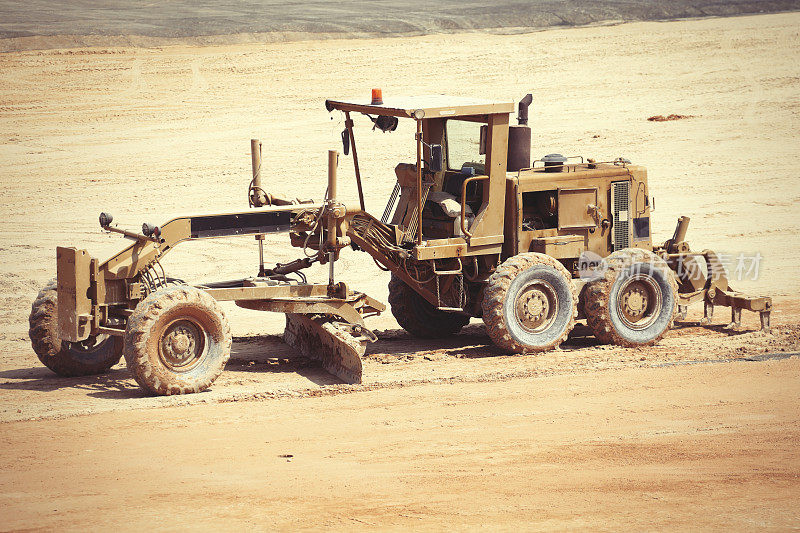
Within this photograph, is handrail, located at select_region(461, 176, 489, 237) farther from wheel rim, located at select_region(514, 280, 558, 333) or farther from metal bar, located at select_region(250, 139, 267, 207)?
metal bar, located at select_region(250, 139, 267, 207)

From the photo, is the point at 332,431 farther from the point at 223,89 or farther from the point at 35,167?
the point at 223,89

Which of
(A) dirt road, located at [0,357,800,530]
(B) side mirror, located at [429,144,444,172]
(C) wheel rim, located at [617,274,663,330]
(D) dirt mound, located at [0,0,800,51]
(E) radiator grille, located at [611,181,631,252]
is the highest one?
(D) dirt mound, located at [0,0,800,51]

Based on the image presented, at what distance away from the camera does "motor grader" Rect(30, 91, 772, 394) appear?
11.2 meters

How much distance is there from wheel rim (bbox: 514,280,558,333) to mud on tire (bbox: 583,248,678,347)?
1.72ft

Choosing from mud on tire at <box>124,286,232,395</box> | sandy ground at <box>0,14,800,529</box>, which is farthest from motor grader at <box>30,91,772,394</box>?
sandy ground at <box>0,14,800,529</box>

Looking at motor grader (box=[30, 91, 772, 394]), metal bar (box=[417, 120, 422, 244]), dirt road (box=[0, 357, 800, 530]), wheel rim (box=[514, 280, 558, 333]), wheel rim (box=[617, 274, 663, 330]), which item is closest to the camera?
dirt road (box=[0, 357, 800, 530])

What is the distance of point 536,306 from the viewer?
504 inches

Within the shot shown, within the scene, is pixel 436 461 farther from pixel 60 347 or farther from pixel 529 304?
pixel 60 347

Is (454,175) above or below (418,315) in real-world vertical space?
above

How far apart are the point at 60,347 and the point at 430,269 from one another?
13.5 feet

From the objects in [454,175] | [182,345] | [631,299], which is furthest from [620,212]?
[182,345]

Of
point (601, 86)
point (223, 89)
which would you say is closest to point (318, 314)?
point (223, 89)

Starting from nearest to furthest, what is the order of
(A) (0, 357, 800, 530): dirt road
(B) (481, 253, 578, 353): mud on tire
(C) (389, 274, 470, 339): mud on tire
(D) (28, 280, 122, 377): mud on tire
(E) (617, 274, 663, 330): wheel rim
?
(A) (0, 357, 800, 530): dirt road < (D) (28, 280, 122, 377): mud on tire < (B) (481, 253, 578, 353): mud on tire < (E) (617, 274, 663, 330): wheel rim < (C) (389, 274, 470, 339): mud on tire

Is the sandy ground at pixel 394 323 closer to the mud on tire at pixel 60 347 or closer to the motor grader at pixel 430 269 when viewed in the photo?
the mud on tire at pixel 60 347
